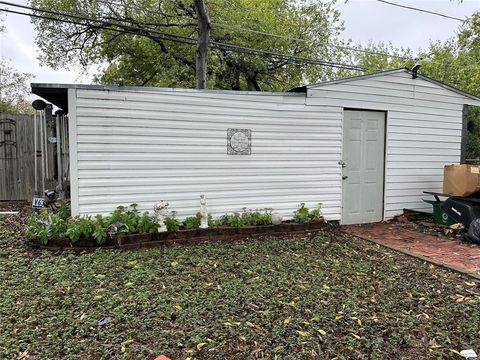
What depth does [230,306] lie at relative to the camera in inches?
109

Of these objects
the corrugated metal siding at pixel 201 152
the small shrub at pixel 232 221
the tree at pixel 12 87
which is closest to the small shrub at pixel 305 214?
the corrugated metal siding at pixel 201 152

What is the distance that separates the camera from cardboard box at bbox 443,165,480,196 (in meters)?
5.41

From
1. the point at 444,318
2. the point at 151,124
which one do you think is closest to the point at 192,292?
the point at 444,318

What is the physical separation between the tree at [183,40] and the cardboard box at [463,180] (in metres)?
6.86

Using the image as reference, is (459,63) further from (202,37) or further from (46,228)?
(46,228)

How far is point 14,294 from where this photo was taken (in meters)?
2.93

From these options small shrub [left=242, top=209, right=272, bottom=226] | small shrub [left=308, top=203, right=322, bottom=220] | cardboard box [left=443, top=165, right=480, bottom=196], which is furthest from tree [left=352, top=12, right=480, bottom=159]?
small shrub [left=242, top=209, right=272, bottom=226]

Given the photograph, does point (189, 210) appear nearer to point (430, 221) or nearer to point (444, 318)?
point (444, 318)

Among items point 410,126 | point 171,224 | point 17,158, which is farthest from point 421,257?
point 17,158

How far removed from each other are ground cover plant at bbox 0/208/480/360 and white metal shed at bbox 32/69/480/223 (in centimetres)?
118

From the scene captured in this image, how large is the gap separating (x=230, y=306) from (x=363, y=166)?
434cm

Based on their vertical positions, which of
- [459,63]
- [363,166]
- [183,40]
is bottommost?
[363,166]

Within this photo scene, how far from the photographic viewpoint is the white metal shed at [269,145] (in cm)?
464

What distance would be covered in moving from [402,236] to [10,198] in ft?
26.4
